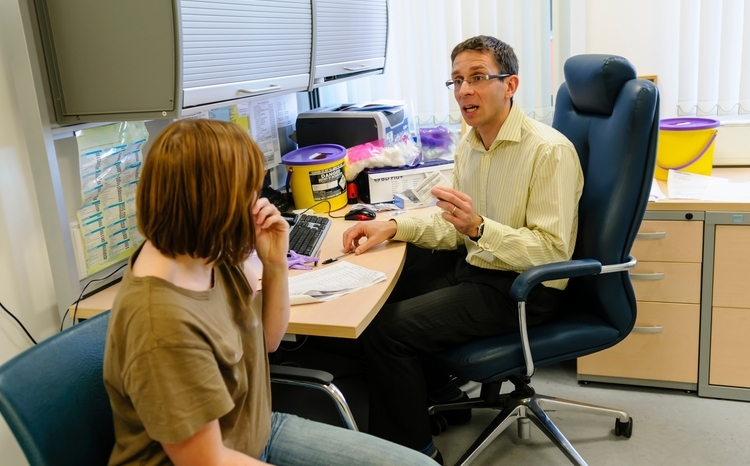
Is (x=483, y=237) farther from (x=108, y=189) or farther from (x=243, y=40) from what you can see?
(x=108, y=189)

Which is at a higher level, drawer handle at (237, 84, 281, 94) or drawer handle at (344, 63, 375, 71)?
drawer handle at (344, 63, 375, 71)

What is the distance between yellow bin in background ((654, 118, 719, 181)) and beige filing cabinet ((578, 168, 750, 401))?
4.5 inches

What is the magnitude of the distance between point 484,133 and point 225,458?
1.32m

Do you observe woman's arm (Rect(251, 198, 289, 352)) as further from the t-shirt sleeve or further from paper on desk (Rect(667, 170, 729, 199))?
paper on desk (Rect(667, 170, 729, 199))

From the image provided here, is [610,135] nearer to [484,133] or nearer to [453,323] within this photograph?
[484,133]

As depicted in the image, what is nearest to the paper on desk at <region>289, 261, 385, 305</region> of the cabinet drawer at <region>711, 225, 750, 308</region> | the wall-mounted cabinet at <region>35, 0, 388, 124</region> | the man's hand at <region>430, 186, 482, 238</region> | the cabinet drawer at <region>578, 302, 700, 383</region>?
the man's hand at <region>430, 186, 482, 238</region>

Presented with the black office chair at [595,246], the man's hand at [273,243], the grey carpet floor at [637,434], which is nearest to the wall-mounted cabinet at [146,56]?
the man's hand at [273,243]

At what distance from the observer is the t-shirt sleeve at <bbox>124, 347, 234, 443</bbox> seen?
3.00 feet

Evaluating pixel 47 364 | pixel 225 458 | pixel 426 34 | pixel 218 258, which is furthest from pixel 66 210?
pixel 426 34

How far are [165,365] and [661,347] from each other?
6.25ft

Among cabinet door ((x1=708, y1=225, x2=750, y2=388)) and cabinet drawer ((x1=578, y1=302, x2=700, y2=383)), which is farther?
cabinet drawer ((x1=578, y1=302, x2=700, y2=383))

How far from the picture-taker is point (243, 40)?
1.72 meters

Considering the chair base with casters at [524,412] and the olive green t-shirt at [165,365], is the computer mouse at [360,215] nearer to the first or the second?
the chair base with casters at [524,412]

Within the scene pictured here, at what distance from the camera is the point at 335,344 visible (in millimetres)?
2580
